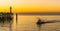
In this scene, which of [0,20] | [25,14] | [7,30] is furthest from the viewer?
[25,14]

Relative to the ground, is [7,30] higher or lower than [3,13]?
lower

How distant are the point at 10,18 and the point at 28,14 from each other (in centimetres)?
3612

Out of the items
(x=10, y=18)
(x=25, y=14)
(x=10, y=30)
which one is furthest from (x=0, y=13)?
(x=25, y=14)

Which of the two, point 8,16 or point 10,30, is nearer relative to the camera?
point 10,30

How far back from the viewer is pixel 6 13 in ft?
146

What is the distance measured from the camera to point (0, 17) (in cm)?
4338

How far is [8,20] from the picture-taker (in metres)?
42.8

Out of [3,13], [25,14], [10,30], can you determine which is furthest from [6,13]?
[25,14]

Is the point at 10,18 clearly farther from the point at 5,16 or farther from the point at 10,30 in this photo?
the point at 10,30

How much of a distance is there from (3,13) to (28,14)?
3414 cm

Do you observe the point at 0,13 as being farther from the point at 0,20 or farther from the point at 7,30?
the point at 7,30

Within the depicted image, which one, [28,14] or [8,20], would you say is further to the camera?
[28,14]

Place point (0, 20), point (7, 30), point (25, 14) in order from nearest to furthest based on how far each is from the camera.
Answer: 1. point (7, 30)
2. point (0, 20)
3. point (25, 14)

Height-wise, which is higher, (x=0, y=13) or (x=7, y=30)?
(x=0, y=13)
